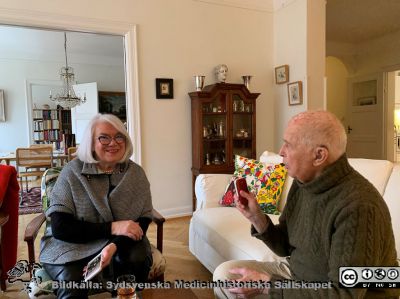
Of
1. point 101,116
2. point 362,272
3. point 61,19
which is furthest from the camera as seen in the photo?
point 61,19

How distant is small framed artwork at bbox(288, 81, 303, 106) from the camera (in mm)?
3637

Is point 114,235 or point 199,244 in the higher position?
point 114,235

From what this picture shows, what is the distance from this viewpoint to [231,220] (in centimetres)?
198

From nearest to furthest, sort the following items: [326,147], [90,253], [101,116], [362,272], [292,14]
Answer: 1. [362,272]
2. [326,147]
3. [90,253]
4. [101,116]
5. [292,14]

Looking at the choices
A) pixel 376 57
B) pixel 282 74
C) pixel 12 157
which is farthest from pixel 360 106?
pixel 12 157

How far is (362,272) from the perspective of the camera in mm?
863

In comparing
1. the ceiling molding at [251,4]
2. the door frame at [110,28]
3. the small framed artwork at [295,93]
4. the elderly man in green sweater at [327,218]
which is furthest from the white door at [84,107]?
the elderly man in green sweater at [327,218]

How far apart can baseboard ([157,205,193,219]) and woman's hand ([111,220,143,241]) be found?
6.98 ft

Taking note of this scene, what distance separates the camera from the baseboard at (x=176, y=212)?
360 cm

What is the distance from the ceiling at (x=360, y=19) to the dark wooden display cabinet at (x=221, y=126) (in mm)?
1909

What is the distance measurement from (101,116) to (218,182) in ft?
3.62

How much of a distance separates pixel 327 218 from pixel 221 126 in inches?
109

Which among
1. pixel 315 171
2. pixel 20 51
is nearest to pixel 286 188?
pixel 315 171

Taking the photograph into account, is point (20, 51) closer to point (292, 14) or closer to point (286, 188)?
point (292, 14)
